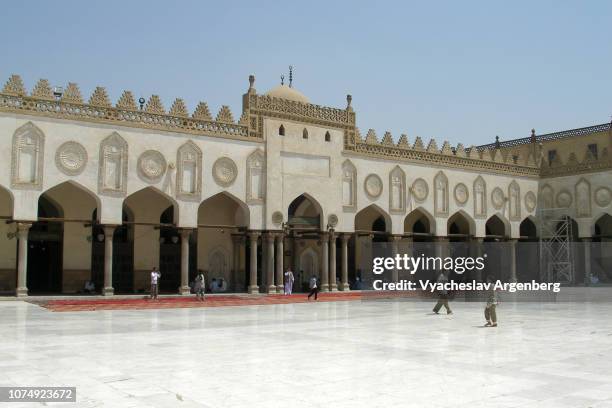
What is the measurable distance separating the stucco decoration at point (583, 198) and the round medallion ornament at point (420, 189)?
878 centimetres

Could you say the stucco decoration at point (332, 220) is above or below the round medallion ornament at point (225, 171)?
below

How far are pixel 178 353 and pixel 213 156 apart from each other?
15911mm

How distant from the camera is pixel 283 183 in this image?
85.0 feet

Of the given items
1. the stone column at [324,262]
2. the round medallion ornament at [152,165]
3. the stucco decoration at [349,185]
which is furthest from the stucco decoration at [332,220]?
the round medallion ornament at [152,165]

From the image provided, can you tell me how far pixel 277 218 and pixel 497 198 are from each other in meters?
13.5

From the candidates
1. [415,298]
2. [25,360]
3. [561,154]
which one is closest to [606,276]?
[561,154]

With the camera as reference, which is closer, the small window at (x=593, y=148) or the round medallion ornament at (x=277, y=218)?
the round medallion ornament at (x=277, y=218)

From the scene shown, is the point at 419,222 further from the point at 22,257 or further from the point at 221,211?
the point at 22,257

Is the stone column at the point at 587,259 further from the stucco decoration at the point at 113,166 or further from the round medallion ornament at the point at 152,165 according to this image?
the stucco decoration at the point at 113,166

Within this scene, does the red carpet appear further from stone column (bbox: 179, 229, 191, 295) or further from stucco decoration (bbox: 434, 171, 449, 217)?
stucco decoration (bbox: 434, 171, 449, 217)

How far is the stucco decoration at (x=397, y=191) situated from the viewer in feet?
95.8

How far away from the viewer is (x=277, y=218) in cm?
2556

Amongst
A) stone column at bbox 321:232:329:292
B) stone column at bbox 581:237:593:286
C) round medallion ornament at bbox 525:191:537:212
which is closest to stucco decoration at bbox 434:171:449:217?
round medallion ornament at bbox 525:191:537:212

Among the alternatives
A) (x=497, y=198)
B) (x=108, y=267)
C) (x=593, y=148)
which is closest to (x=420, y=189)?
(x=497, y=198)
